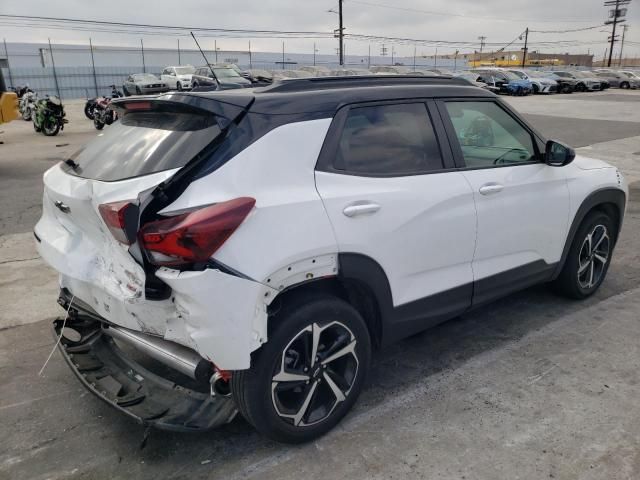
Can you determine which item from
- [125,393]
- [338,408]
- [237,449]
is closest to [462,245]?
[338,408]

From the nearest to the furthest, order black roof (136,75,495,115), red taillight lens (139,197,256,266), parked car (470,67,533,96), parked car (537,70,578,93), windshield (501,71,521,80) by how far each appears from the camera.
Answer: red taillight lens (139,197,256,266), black roof (136,75,495,115), parked car (470,67,533,96), windshield (501,71,521,80), parked car (537,70,578,93)

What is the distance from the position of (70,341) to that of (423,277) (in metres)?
2.18

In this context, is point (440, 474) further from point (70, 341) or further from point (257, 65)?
point (257, 65)

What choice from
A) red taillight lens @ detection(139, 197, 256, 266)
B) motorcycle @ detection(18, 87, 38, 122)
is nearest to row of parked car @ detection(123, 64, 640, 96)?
motorcycle @ detection(18, 87, 38, 122)

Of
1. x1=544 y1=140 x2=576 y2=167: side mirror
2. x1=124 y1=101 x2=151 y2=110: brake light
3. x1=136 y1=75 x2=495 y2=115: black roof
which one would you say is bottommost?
x1=544 y1=140 x2=576 y2=167: side mirror

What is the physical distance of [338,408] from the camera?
9.66ft

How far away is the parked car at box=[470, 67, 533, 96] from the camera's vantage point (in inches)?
1393

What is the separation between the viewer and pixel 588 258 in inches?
178

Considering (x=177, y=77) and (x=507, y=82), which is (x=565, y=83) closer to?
(x=507, y=82)

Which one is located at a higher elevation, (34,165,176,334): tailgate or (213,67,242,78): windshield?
(213,67,242,78): windshield

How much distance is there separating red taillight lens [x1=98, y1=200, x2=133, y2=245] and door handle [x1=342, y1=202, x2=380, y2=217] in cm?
103

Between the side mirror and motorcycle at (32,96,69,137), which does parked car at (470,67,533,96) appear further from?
the side mirror

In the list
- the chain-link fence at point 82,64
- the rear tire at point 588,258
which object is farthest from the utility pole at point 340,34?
the rear tire at point 588,258

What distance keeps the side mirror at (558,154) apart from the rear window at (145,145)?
2472 mm
